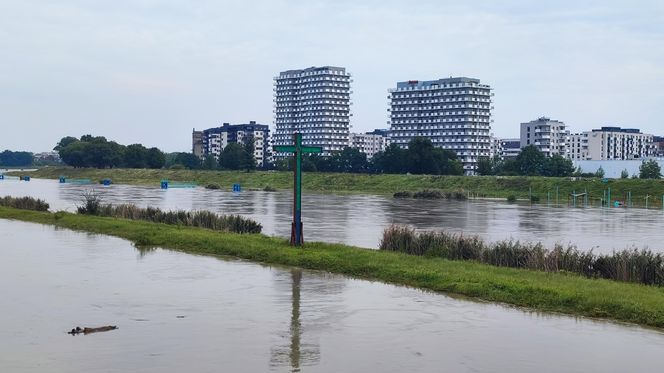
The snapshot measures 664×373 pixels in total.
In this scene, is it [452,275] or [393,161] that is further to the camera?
[393,161]

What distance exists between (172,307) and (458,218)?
41.1 meters

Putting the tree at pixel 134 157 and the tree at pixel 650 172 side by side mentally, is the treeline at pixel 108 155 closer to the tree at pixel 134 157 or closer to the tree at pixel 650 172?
the tree at pixel 134 157

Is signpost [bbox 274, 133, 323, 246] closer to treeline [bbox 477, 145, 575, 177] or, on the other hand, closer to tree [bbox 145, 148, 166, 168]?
treeline [bbox 477, 145, 575, 177]

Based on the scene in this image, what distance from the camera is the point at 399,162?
5945 inches

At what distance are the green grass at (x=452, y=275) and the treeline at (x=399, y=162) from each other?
112 m

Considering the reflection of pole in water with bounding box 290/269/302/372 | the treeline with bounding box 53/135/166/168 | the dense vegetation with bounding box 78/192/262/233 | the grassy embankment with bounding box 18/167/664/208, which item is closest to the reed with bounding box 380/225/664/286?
the reflection of pole in water with bounding box 290/269/302/372

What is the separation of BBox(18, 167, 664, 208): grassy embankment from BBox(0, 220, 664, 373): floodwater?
70.7 m

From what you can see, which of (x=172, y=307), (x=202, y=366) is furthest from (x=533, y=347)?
(x=172, y=307)

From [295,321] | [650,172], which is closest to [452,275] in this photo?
[295,321]

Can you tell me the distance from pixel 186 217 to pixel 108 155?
15382cm

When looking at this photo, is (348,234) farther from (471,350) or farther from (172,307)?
(471,350)

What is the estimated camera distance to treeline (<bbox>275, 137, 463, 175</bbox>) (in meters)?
142

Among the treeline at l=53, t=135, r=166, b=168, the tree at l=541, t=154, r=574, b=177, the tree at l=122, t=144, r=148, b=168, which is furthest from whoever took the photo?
the tree at l=122, t=144, r=148, b=168

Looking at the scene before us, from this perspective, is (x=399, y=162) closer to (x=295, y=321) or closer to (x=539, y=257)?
(x=539, y=257)
